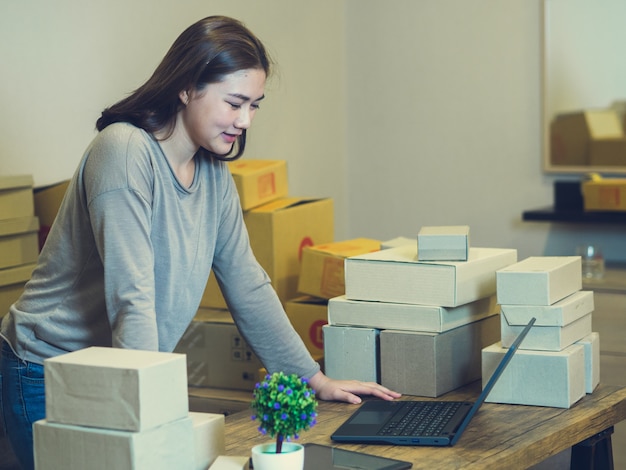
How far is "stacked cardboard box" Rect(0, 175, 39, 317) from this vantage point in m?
2.48

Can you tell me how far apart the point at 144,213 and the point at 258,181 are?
4.60 feet

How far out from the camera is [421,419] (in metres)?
1.62

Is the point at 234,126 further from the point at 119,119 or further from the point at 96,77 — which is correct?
the point at 96,77

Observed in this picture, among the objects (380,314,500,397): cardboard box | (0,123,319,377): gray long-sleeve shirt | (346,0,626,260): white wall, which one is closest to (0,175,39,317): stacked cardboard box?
(0,123,319,377): gray long-sleeve shirt

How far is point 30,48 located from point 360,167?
2.10 m

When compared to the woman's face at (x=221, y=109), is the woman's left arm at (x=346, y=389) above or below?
below

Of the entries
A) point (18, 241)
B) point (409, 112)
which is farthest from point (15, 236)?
point (409, 112)

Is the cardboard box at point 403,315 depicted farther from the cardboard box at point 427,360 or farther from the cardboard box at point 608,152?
the cardboard box at point 608,152

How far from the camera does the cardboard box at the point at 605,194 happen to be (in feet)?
11.9

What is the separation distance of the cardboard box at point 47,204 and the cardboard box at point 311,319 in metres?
0.74

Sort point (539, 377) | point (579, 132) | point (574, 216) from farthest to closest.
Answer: point (579, 132)
point (574, 216)
point (539, 377)

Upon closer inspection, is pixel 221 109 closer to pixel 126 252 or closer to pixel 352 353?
pixel 126 252

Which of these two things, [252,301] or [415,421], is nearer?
[415,421]

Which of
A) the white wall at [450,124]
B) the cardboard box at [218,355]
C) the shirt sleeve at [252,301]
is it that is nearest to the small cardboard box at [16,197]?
the cardboard box at [218,355]
